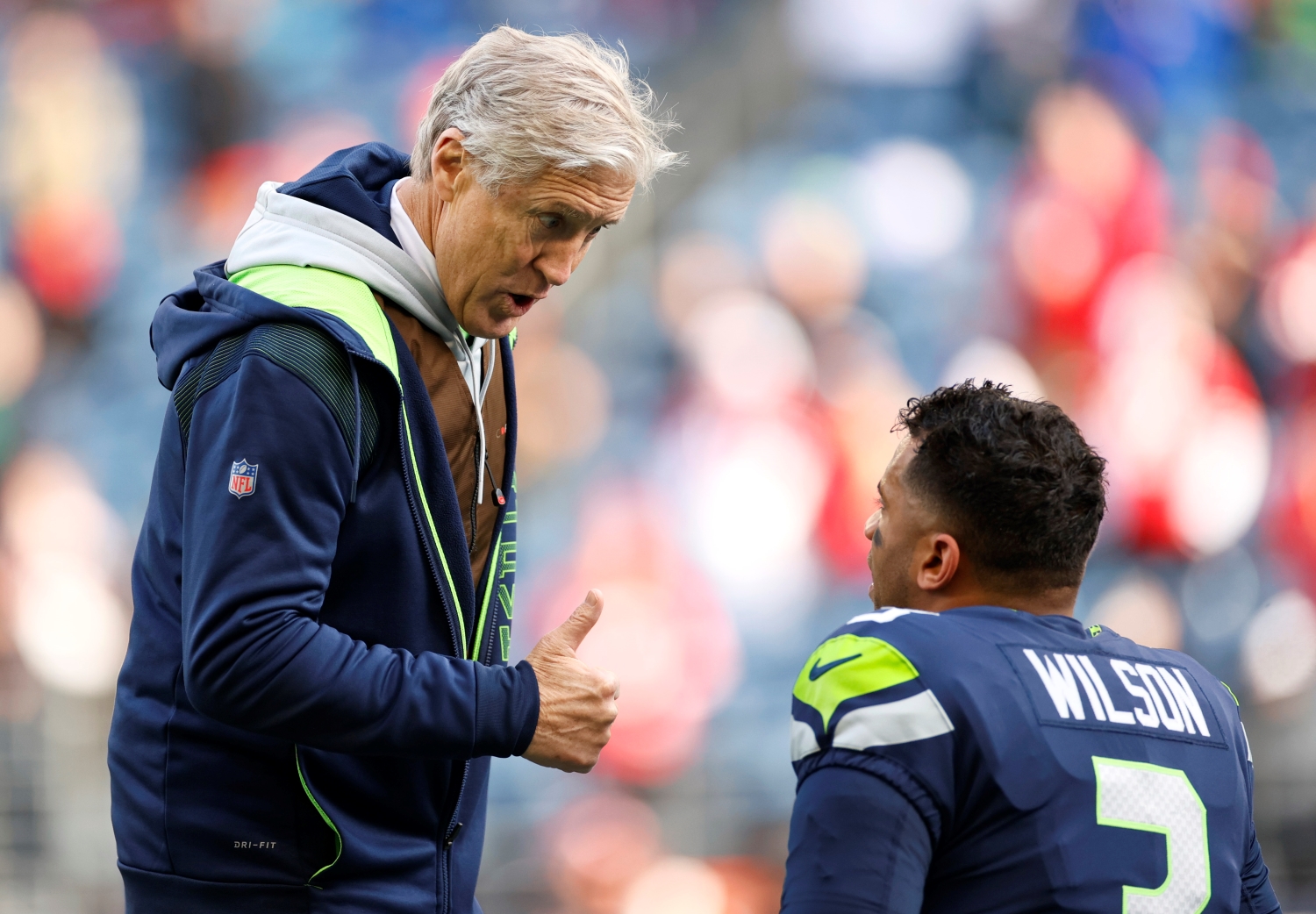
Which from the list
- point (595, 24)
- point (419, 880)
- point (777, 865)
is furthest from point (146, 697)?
point (595, 24)

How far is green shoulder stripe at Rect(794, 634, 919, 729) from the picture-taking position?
54.6 inches

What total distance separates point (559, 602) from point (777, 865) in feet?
4.07

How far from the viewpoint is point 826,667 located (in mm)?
1436

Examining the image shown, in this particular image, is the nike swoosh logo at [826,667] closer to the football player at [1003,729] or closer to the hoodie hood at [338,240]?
the football player at [1003,729]

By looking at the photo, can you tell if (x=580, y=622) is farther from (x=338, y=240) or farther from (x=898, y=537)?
(x=338, y=240)

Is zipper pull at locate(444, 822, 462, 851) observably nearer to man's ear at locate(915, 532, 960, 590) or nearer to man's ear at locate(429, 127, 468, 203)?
man's ear at locate(915, 532, 960, 590)

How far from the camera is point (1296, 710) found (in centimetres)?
Result: 511

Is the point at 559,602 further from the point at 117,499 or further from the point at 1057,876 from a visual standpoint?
the point at 1057,876

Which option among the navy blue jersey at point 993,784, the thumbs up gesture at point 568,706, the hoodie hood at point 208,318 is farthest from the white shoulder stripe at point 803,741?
the hoodie hood at point 208,318

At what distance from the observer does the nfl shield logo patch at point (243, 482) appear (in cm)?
143

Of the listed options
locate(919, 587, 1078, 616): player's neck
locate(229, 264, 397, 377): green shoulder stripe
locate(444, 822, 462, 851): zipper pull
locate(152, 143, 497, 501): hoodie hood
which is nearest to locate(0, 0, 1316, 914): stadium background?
locate(444, 822, 462, 851): zipper pull

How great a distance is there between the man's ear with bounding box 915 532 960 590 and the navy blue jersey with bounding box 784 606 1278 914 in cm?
8

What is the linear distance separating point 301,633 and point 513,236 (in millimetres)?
574

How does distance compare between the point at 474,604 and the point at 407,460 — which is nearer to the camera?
the point at 407,460
